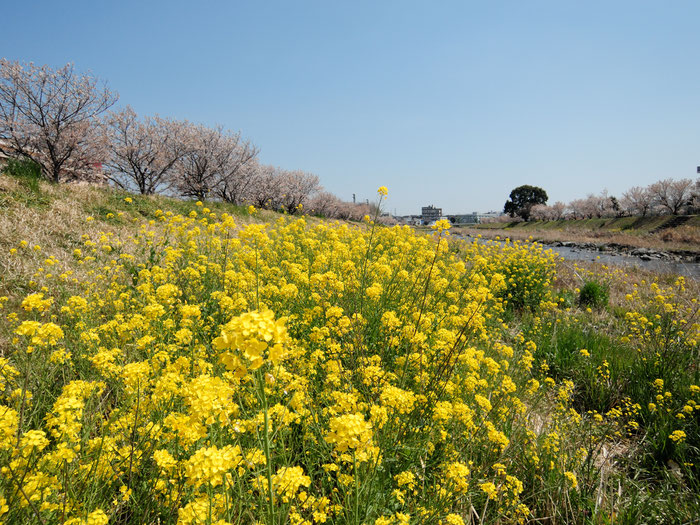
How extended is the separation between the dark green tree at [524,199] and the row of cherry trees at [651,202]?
11421 mm

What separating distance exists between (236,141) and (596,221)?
47060 millimetres

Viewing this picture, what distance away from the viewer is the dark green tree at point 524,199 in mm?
76969

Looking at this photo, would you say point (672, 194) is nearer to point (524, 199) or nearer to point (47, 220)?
point (524, 199)

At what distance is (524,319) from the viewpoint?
7.02m

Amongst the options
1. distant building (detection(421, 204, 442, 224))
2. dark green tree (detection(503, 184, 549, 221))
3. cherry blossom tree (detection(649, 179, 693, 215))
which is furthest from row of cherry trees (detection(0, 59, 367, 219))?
dark green tree (detection(503, 184, 549, 221))

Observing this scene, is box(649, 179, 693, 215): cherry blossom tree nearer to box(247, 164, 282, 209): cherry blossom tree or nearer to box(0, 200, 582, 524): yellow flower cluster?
box(247, 164, 282, 209): cherry blossom tree

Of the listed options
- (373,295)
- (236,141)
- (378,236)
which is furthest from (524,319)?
(236,141)

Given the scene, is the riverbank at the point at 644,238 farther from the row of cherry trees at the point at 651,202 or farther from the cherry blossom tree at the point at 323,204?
the cherry blossom tree at the point at 323,204

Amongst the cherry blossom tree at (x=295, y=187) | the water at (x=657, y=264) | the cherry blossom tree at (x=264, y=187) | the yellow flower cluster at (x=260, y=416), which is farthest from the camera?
the cherry blossom tree at (x=295, y=187)

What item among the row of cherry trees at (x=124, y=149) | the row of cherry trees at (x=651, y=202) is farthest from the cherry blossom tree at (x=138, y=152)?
the row of cherry trees at (x=651, y=202)

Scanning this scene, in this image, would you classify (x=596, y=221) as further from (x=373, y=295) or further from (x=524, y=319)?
(x=373, y=295)

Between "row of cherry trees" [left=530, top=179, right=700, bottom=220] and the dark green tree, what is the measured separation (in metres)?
11.4

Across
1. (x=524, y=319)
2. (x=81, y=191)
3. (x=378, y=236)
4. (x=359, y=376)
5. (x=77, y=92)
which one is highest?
(x=77, y=92)

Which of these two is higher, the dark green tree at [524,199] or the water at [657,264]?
the dark green tree at [524,199]
